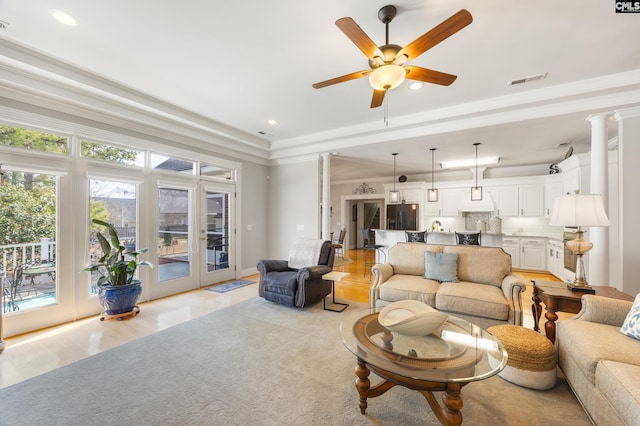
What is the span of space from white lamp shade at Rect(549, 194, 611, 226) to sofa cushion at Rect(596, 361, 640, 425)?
134 cm

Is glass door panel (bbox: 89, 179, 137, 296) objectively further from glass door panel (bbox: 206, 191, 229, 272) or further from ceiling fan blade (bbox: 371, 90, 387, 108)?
ceiling fan blade (bbox: 371, 90, 387, 108)

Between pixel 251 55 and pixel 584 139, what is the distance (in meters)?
5.78

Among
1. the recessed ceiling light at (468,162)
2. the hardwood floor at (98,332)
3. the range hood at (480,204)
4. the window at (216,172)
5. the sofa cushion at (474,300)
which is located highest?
the recessed ceiling light at (468,162)

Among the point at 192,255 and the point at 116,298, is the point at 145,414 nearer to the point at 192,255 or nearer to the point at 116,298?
the point at 116,298

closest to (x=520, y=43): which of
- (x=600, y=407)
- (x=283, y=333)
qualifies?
(x=600, y=407)

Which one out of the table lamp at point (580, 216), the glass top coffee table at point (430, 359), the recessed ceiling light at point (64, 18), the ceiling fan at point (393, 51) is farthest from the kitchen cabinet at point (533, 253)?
the recessed ceiling light at point (64, 18)

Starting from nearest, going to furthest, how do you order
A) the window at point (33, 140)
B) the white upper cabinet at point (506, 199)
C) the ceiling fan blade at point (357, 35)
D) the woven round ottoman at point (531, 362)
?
the ceiling fan blade at point (357, 35) < the woven round ottoman at point (531, 362) < the window at point (33, 140) < the white upper cabinet at point (506, 199)

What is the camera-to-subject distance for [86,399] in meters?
1.92

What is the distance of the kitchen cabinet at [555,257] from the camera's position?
5446 millimetres

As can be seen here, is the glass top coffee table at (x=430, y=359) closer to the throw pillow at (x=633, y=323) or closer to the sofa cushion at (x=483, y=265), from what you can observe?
the throw pillow at (x=633, y=323)

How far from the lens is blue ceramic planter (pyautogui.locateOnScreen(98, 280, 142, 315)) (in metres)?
3.36

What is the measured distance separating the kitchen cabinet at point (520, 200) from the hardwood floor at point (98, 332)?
9.64ft

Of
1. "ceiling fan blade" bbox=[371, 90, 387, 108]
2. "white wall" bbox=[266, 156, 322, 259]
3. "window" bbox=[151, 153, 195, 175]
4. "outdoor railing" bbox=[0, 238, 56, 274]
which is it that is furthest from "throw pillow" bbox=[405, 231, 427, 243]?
"outdoor railing" bbox=[0, 238, 56, 274]

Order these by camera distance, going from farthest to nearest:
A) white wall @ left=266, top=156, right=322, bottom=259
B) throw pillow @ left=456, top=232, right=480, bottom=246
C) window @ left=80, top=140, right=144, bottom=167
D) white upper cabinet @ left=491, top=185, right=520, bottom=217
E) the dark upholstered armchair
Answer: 1. white upper cabinet @ left=491, top=185, right=520, bottom=217
2. white wall @ left=266, top=156, right=322, bottom=259
3. throw pillow @ left=456, top=232, right=480, bottom=246
4. the dark upholstered armchair
5. window @ left=80, top=140, right=144, bottom=167
